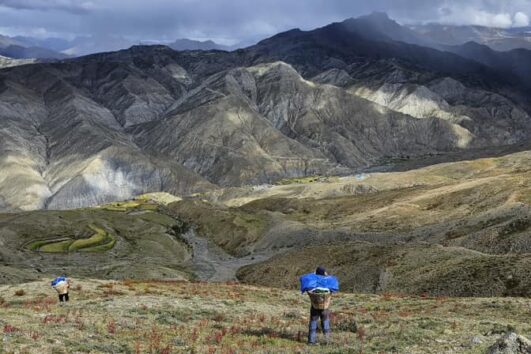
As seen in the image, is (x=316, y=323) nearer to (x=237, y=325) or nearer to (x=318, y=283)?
(x=318, y=283)

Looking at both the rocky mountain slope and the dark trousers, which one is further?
the rocky mountain slope

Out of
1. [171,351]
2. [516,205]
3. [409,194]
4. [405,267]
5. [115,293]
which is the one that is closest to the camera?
[171,351]

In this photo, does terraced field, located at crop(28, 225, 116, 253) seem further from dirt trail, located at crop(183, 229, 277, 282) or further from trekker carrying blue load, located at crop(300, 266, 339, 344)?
trekker carrying blue load, located at crop(300, 266, 339, 344)

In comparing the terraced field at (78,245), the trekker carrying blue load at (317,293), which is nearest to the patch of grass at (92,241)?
the terraced field at (78,245)

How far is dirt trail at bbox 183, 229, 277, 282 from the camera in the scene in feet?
350

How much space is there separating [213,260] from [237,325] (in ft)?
352

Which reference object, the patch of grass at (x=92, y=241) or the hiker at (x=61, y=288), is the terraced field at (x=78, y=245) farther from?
the hiker at (x=61, y=288)

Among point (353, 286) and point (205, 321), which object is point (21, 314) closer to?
point (205, 321)

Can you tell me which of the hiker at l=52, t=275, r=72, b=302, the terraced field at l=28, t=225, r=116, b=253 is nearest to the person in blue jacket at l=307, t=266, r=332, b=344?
the hiker at l=52, t=275, r=72, b=302

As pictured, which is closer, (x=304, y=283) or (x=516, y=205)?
(x=304, y=283)

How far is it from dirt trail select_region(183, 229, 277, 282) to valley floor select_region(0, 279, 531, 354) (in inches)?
2655

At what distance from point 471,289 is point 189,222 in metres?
138

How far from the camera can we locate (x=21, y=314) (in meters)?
24.9

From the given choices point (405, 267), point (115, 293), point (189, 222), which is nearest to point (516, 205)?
point (405, 267)
